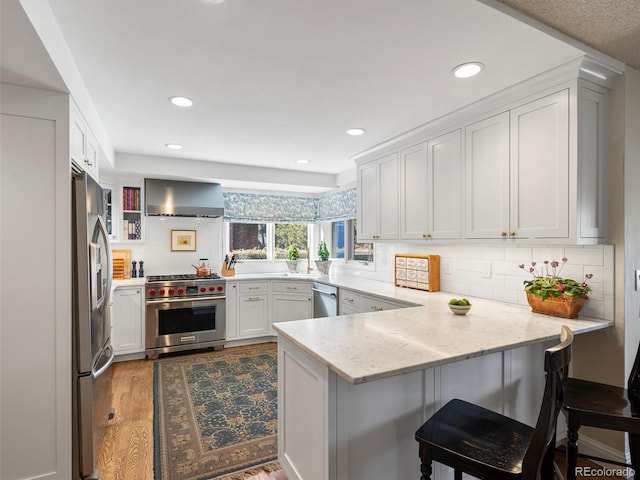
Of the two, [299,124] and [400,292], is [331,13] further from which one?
[400,292]

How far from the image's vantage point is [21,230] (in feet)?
5.70

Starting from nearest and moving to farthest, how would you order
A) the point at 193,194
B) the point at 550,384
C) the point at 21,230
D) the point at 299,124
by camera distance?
the point at 550,384
the point at 21,230
the point at 299,124
the point at 193,194

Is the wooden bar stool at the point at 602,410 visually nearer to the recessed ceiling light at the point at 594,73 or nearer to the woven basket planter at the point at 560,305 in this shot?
the woven basket planter at the point at 560,305

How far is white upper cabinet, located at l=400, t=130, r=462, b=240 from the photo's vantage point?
2.65 metres

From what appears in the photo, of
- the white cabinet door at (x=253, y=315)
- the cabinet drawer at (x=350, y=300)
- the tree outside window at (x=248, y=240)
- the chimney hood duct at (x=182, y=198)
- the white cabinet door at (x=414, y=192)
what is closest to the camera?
the white cabinet door at (x=414, y=192)

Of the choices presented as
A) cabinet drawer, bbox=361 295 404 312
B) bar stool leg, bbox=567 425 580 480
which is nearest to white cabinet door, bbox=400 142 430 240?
cabinet drawer, bbox=361 295 404 312

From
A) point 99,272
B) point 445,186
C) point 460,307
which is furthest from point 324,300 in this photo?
point 99,272

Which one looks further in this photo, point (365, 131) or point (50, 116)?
point (365, 131)

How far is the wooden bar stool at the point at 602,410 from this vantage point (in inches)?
56.4

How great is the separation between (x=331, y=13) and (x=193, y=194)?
337cm

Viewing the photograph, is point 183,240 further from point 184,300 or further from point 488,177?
point 488,177

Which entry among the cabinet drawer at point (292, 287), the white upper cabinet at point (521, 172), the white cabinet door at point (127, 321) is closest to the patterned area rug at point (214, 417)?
the white cabinet door at point (127, 321)

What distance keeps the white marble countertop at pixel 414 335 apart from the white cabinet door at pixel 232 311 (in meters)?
2.66

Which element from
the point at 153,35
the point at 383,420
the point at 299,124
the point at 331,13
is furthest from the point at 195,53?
the point at 383,420
